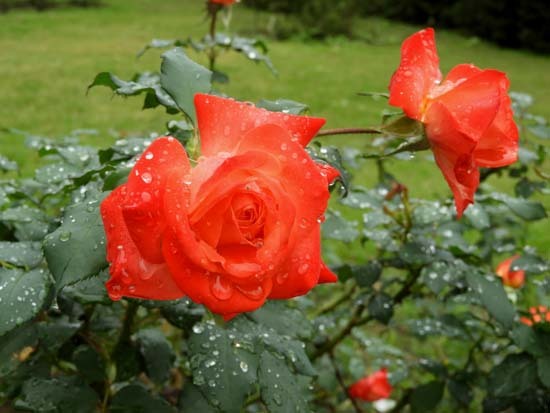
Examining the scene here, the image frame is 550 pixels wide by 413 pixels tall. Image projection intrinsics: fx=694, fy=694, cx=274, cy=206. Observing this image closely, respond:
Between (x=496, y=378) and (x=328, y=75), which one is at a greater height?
(x=496, y=378)

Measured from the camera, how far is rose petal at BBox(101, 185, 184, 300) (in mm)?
508

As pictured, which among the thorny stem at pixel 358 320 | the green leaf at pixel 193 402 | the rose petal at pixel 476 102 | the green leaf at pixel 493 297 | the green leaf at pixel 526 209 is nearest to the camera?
the rose petal at pixel 476 102

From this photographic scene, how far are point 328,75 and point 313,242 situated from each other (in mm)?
5739

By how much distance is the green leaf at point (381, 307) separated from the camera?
47.3 inches

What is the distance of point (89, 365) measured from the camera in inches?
35.4

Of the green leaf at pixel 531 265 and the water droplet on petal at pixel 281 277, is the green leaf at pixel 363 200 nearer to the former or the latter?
the green leaf at pixel 531 265

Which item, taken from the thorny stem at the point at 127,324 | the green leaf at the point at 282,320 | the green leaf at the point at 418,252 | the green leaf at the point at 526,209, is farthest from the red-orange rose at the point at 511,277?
the thorny stem at the point at 127,324

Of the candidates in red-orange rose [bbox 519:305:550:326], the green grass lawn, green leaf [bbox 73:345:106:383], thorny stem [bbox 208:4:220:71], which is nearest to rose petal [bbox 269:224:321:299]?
green leaf [bbox 73:345:106:383]

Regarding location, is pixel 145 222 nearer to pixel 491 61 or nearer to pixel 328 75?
Answer: pixel 328 75

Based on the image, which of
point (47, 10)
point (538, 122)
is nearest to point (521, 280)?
point (538, 122)

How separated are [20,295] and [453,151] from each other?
430 millimetres

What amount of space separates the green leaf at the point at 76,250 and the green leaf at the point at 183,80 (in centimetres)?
15

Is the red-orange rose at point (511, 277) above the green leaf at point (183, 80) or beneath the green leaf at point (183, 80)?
beneath

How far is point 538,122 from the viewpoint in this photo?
150 centimetres
